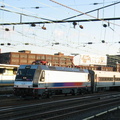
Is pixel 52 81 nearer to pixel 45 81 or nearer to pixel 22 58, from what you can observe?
pixel 45 81

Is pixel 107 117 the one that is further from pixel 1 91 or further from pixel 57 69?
pixel 1 91

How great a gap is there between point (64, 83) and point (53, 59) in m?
101

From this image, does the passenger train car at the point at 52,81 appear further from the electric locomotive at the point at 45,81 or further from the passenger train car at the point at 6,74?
the passenger train car at the point at 6,74

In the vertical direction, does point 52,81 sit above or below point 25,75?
below

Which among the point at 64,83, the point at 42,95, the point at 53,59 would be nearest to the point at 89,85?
the point at 64,83

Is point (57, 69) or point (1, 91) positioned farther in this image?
point (1, 91)

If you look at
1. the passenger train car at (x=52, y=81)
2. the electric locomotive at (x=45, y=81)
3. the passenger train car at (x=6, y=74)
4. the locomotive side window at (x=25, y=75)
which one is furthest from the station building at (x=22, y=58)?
the locomotive side window at (x=25, y=75)

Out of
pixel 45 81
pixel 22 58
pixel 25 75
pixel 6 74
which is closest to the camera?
pixel 25 75

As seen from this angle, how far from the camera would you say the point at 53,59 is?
12725 centimetres

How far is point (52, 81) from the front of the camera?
24.0 m

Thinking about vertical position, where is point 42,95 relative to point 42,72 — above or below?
below

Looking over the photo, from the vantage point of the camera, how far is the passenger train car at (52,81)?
21859mm

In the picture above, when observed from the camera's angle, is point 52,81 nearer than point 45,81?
No

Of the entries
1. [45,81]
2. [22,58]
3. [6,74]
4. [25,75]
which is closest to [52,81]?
[45,81]
